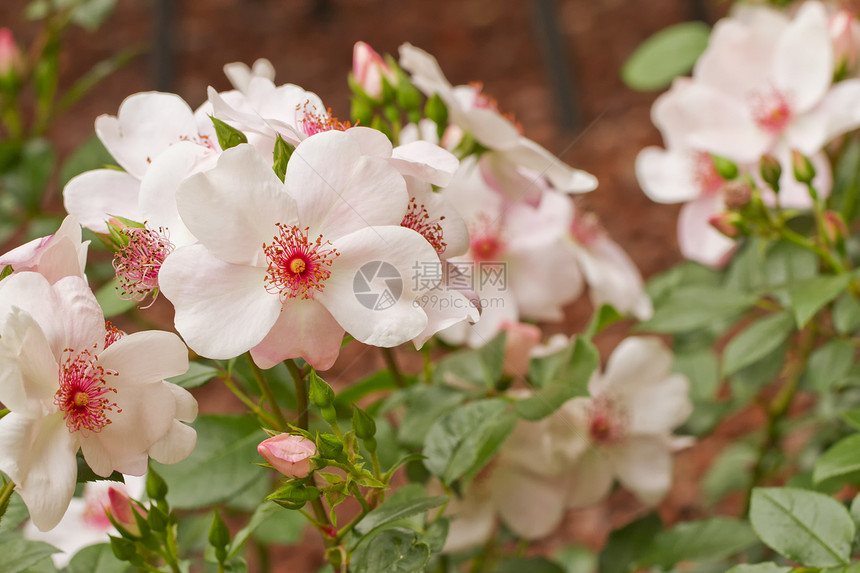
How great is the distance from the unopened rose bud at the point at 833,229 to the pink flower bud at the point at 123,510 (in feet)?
1.96

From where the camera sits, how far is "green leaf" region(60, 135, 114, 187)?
941 mm

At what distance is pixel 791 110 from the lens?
3.05ft

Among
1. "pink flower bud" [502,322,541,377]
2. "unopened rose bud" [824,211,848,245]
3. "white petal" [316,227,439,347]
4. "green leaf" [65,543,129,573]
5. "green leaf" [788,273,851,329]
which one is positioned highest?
"white petal" [316,227,439,347]

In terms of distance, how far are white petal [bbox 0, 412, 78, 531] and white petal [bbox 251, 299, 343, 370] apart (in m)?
0.11

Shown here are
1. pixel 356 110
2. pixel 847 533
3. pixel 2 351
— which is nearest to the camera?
pixel 2 351

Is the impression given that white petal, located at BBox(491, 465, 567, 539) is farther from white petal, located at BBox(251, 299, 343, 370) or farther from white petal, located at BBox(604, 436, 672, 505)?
white petal, located at BBox(251, 299, 343, 370)

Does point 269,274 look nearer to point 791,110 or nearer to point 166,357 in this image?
point 166,357

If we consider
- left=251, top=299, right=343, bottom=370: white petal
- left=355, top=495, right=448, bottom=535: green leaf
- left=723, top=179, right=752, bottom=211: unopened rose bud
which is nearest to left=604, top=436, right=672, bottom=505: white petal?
left=723, top=179, right=752, bottom=211: unopened rose bud

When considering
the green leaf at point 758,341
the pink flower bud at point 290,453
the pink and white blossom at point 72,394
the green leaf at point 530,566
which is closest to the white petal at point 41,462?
the pink and white blossom at point 72,394

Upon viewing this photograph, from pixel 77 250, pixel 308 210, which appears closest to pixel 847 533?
pixel 308 210

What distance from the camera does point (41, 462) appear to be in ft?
1.51

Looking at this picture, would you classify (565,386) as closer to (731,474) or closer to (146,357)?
(146,357)

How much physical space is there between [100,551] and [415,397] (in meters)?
0.26

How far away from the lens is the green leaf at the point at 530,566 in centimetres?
79
